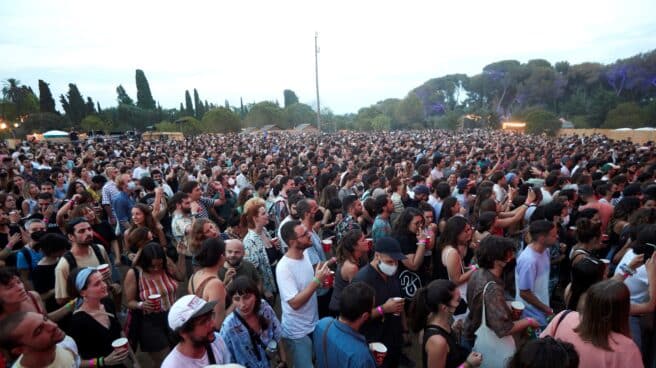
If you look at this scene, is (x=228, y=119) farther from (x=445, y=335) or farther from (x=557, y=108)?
(x=445, y=335)

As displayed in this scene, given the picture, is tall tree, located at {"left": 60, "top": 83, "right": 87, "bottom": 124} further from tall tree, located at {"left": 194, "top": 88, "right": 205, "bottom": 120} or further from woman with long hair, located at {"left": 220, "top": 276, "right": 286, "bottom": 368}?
woman with long hair, located at {"left": 220, "top": 276, "right": 286, "bottom": 368}

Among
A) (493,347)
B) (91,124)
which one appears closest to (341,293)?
(493,347)

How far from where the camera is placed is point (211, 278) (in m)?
2.82

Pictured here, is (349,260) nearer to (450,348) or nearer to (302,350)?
(302,350)

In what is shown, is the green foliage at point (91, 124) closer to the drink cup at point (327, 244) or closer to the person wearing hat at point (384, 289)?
the drink cup at point (327, 244)

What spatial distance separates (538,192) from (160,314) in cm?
536

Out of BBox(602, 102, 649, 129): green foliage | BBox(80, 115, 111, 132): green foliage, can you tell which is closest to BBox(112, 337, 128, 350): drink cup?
BBox(602, 102, 649, 129): green foliage

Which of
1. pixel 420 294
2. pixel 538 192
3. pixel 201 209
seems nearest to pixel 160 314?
pixel 420 294

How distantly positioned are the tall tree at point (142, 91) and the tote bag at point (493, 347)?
72607mm

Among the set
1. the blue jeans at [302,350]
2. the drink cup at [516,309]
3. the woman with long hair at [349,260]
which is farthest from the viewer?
the woman with long hair at [349,260]

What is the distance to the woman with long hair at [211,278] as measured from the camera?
108 inches

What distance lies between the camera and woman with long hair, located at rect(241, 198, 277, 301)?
3.88 meters

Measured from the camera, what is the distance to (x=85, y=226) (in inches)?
145

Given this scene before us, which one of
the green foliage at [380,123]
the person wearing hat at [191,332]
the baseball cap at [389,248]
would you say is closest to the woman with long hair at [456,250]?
the baseball cap at [389,248]
